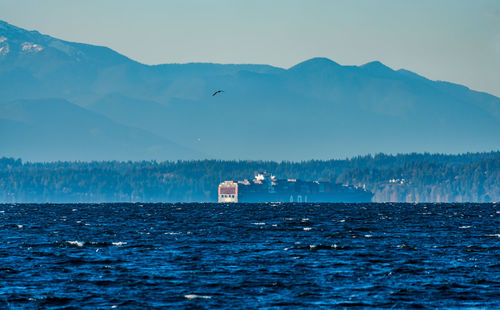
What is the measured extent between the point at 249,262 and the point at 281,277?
9348mm

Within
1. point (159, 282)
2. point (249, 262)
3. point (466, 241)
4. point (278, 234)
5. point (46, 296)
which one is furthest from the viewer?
point (278, 234)

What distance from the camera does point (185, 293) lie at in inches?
2114

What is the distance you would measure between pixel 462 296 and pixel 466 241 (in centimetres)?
3863

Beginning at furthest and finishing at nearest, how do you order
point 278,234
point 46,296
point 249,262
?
point 278,234
point 249,262
point 46,296

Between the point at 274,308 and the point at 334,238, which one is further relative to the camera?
the point at 334,238

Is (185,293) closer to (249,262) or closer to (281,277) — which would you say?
(281,277)

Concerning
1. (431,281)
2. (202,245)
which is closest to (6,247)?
(202,245)

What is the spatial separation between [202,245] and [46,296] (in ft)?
110

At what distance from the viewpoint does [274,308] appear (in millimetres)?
48812

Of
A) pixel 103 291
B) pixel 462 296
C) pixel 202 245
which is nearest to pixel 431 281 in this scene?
pixel 462 296

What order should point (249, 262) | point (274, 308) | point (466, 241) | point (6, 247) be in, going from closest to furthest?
point (274, 308), point (249, 262), point (6, 247), point (466, 241)

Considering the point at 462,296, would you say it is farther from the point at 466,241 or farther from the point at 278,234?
the point at 278,234

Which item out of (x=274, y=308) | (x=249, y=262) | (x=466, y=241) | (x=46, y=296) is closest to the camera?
(x=274, y=308)

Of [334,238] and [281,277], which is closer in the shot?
[281,277]
